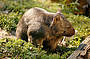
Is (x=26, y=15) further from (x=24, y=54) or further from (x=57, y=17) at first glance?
(x=24, y=54)

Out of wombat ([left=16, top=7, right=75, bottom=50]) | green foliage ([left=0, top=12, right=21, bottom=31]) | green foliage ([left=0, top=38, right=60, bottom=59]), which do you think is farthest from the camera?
green foliage ([left=0, top=12, right=21, bottom=31])

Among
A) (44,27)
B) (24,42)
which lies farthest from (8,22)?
(44,27)

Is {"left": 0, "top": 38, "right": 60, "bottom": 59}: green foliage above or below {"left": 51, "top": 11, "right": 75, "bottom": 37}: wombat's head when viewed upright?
below

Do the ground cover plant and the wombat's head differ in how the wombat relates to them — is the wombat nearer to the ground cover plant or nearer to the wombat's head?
the wombat's head

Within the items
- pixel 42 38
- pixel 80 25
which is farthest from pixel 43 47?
pixel 80 25

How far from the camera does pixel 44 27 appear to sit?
571 centimetres

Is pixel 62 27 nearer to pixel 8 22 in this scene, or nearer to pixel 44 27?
pixel 44 27

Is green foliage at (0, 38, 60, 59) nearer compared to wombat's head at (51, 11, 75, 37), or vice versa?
green foliage at (0, 38, 60, 59)

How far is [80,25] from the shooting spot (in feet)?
28.6

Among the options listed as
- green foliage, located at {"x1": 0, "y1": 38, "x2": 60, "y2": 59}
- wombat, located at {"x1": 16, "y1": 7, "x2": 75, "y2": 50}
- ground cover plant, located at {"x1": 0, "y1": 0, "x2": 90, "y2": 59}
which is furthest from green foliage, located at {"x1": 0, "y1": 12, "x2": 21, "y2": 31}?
green foliage, located at {"x1": 0, "y1": 38, "x2": 60, "y2": 59}

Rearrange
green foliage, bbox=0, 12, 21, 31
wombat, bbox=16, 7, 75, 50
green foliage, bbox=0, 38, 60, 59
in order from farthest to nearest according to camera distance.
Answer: green foliage, bbox=0, 12, 21, 31
wombat, bbox=16, 7, 75, 50
green foliage, bbox=0, 38, 60, 59

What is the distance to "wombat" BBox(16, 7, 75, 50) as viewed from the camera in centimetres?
566

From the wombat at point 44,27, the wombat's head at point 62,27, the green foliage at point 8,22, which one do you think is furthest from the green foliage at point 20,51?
the green foliage at point 8,22

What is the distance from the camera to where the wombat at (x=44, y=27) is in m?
5.66
